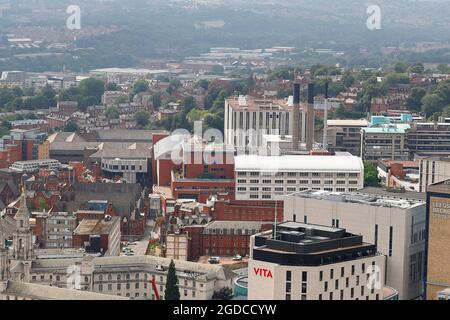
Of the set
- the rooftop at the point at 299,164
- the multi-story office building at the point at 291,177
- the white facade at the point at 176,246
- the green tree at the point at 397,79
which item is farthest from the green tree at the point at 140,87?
the white facade at the point at 176,246

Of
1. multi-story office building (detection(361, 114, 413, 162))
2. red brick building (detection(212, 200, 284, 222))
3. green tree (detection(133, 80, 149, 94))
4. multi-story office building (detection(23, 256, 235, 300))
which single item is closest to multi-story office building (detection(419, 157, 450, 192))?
red brick building (detection(212, 200, 284, 222))

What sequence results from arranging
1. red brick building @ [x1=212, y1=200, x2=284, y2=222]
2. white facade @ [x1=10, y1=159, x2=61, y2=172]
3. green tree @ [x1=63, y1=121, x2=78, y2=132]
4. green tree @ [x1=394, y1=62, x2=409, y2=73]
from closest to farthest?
red brick building @ [x1=212, y1=200, x2=284, y2=222] < white facade @ [x1=10, y1=159, x2=61, y2=172] < green tree @ [x1=63, y1=121, x2=78, y2=132] < green tree @ [x1=394, y1=62, x2=409, y2=73]

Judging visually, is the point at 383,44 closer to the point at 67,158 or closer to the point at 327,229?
the point at 67,158

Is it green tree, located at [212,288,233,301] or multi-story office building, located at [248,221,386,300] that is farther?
green tree, located at [212,288,233,301]

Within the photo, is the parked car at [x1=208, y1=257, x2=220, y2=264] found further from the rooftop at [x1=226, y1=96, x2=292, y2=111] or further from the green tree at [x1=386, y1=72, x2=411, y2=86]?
the green tree at [x1=386, y1=72, x2=411, y2=86]

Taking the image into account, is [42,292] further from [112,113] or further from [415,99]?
[112,113]

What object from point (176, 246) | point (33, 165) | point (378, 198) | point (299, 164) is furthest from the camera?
point (33, 165)

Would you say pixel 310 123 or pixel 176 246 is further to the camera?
pixel 310 123

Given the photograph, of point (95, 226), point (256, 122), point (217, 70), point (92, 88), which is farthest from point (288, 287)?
point (217, 70)
